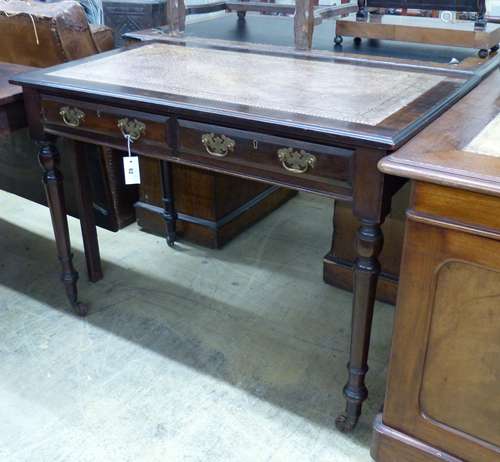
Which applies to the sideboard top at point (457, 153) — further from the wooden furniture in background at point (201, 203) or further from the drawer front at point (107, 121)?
the wooden furniture in background at point (201, 203)

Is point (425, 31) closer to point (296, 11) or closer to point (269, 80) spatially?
point (296, 11)

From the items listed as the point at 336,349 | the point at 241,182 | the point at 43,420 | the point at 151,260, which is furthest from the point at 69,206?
the point at 336,349

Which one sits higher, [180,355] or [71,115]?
[71,115]

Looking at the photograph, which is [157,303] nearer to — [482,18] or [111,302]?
[111,302]

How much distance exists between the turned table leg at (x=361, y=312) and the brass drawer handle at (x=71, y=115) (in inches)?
32.0

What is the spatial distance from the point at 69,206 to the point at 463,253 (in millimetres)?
1539

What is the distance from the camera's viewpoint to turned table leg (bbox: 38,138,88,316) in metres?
1.74

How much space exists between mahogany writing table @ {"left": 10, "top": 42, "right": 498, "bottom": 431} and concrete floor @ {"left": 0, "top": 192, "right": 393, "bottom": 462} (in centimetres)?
20

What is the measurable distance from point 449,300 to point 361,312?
258 mm

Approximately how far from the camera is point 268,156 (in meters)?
1.29

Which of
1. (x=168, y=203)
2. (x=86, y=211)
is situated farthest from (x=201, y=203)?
(x=86, y=211)

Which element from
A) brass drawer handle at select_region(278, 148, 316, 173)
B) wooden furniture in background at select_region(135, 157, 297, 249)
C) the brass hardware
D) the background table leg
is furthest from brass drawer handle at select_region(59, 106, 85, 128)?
wooden furniture in background at select_region(135, 157, 297, 249)

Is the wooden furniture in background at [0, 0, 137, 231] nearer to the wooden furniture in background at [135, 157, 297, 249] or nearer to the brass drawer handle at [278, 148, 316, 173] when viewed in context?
the wooden furniture in background at [135, 157, 297, 249]

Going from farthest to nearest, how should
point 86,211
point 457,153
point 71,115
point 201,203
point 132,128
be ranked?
1. point 201,203
2. point 86,211
3. point 71,115
4. point 132,128
5. point 457,153
